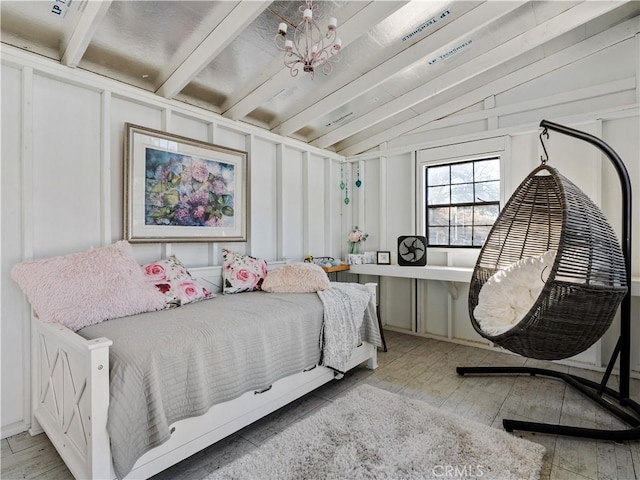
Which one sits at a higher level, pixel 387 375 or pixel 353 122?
pixel 353 122

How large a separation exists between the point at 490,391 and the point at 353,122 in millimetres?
2846

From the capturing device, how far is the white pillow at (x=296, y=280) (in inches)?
106

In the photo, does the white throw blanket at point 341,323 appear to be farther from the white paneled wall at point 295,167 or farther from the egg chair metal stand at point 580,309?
the white paneled wall at point 295,167

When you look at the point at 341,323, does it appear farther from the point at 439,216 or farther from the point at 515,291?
the point at 439,216

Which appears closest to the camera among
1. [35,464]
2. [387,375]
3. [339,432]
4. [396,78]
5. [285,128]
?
[35,464]

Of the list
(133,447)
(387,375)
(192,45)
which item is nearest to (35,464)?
(133,447)

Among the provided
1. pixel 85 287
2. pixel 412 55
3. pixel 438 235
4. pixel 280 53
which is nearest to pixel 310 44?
pixel 280 53

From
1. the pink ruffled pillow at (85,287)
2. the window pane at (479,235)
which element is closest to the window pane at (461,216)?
the window pane at (479,235)

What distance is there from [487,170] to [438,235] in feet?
2.75

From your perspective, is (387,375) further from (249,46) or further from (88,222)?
(249,46)

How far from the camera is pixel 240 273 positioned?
9.48 ft

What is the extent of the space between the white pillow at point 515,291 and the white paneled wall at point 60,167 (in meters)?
2.24

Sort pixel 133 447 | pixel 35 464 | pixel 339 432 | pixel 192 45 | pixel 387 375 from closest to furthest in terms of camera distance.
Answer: pixel 133 447, pixel 35 464, pixel 339 432, pixel 192 45, pixel 387 375

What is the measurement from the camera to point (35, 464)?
1.68 m
